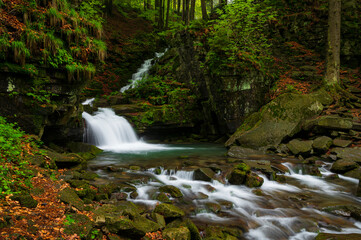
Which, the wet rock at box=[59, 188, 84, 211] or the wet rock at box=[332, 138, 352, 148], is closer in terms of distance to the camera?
the wet rock at box=[59, 188, 84, 211]

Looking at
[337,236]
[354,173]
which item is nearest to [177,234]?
[337,236]

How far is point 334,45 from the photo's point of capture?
10781mm

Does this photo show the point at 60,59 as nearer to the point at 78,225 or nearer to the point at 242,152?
the point at 78,225

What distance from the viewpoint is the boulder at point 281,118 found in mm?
9812

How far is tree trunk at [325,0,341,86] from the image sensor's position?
10.7 m

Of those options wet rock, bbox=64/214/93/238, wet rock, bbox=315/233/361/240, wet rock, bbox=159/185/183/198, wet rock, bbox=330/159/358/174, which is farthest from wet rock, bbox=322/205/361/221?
wet rock, bbox=64/214/93/238

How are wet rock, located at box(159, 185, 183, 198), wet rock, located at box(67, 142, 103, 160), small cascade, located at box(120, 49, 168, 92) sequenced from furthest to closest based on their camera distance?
small cascade, located at box(120, 49, 168, 92) < wet rock, located at box(67, 142, 103, 160) < wet rock, located at box(159, 185, 183, 198)

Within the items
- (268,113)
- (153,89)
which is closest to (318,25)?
(268,113)

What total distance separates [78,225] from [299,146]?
28.6ft

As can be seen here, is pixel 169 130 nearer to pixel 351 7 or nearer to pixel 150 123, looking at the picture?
pixel 150 123

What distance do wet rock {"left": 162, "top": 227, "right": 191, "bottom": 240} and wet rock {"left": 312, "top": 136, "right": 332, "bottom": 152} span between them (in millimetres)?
7208

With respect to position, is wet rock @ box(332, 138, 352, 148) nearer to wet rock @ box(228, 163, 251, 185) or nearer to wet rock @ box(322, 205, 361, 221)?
wet rock @ box(322, 205, 361, 221)

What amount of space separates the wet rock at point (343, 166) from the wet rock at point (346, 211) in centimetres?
255

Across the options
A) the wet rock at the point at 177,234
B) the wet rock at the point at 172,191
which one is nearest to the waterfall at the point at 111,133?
the wet rock at the point at 172,191
